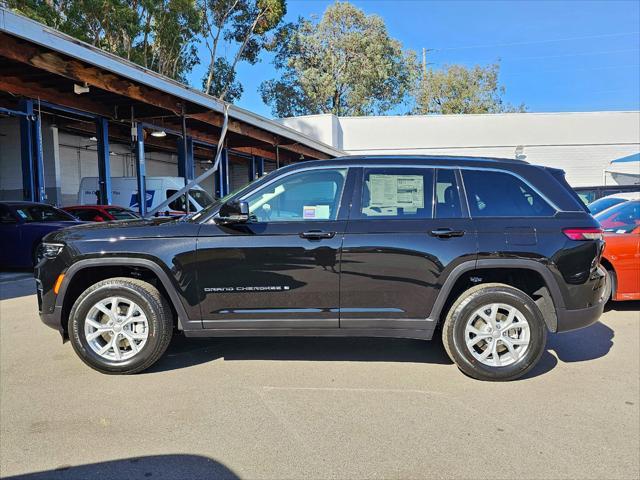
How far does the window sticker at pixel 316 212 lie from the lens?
419 cm

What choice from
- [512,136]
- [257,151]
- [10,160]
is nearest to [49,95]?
[10,160]

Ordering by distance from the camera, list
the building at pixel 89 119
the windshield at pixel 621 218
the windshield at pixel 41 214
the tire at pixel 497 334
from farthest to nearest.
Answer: the building at pixel 89 119, the windshield at pixel 41 214, the windshield at pixel 621 218, the tire at pixel 497 334

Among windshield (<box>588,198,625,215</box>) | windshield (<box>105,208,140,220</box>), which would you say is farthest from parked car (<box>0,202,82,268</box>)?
windshield (<box>588,198,625,215</box>)

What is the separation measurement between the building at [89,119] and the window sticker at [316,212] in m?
7.91

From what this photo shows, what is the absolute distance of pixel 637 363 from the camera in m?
4.62

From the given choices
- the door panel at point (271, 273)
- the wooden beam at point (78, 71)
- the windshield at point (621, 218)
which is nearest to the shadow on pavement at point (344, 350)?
the door panel at point (271, 273)

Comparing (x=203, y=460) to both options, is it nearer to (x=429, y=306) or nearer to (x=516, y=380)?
(x=429, y=306)

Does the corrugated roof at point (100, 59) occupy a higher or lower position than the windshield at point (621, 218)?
higher

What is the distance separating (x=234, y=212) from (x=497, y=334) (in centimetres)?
242

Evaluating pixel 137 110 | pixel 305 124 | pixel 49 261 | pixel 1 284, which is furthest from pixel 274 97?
pixel 49 261

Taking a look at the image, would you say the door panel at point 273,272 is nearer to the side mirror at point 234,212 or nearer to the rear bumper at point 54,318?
the side mirror at point 234,212

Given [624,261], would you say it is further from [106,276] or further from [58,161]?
[58,161]

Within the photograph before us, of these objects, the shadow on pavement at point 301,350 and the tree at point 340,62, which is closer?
the shadow on pavement at point 301,350

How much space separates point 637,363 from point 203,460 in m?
4.06
